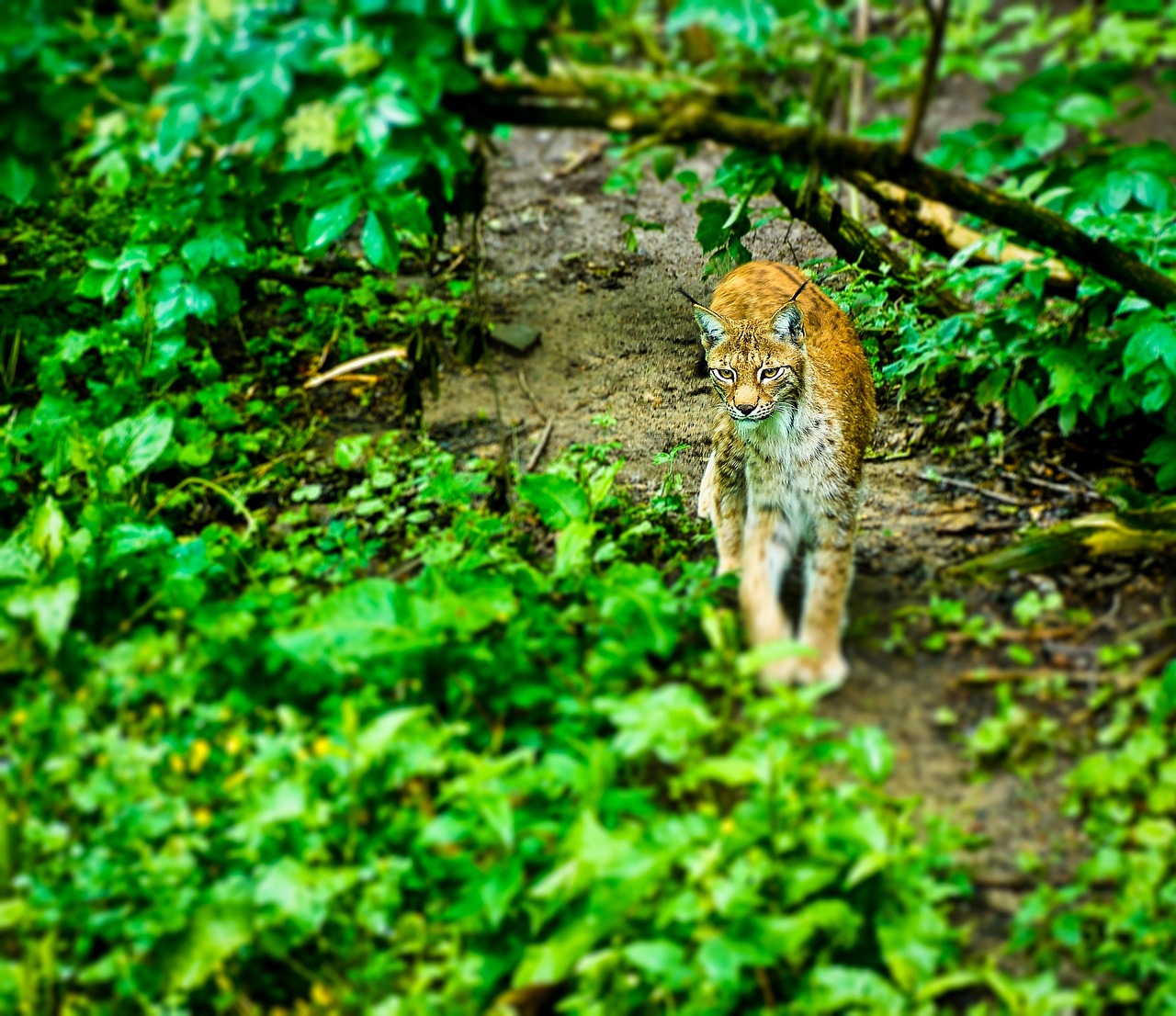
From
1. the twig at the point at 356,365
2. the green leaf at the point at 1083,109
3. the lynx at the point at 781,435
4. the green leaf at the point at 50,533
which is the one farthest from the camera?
the twig at the point at 356,365

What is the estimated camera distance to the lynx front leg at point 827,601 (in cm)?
290

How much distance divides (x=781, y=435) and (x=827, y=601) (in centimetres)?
61

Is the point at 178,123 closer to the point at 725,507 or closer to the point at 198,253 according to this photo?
the point at 198,253

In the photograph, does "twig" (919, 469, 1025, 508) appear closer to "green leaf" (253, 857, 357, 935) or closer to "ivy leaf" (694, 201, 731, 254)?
"ivy leaf" (694, 201, 731, 254)

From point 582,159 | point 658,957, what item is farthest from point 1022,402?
point 582,159

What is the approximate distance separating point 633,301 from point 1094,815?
224 cm

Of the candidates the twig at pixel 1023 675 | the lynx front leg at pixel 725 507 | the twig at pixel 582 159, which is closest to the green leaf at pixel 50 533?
the lynx front leg at pixel 725 507

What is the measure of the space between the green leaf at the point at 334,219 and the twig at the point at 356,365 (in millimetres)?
1439

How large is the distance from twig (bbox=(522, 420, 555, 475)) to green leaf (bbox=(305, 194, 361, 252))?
1.10m

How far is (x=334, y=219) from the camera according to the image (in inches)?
122

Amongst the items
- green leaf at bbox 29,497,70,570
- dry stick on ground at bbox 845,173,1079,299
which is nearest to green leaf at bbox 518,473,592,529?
green leaf at bbox 29,497,70,570

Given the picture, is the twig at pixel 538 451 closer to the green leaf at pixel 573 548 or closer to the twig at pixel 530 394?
the twig at pixel 530 394

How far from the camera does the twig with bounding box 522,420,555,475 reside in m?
3.86

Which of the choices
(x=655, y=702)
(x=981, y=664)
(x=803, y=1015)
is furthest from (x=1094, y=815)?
(x=655, y=702)
